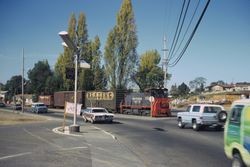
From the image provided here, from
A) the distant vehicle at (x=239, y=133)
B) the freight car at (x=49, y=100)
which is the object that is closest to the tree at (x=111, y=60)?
the freight car at (x=49, y=100)

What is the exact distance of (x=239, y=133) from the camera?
9203mm

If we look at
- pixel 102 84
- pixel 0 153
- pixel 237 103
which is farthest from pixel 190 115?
pixel 102 84

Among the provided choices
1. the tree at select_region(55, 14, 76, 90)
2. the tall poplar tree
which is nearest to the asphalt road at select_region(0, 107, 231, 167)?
the tall poplar tree

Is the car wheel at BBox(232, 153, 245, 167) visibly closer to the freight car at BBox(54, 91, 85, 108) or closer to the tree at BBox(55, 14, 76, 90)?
the freight car at BBox(54, 91, 85, 108)

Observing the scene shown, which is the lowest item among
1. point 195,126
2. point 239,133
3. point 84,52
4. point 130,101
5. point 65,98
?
point 195,126

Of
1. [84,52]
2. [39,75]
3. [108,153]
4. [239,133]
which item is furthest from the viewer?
[39,75]

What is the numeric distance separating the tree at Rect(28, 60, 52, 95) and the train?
2350 inches

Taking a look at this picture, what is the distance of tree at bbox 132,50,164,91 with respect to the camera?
3310 inches

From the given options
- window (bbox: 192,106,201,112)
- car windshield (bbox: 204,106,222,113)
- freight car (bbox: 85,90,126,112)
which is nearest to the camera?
car windshield (bbox: 204,106,222,113)

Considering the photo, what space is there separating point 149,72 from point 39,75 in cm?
5802

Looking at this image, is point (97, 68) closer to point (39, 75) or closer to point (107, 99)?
point (107, 99)

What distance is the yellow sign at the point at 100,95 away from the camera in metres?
57.3

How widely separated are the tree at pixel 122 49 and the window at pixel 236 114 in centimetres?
5490

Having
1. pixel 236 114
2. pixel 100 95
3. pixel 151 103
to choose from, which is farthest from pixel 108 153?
pixel 100 95
